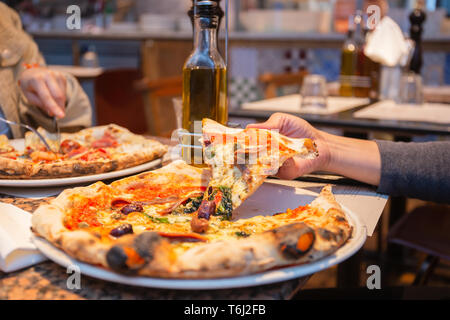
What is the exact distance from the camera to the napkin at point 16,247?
26.7 inches

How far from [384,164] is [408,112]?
1.10 m

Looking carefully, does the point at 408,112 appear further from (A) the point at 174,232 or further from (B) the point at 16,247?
(B) the point at 16,247

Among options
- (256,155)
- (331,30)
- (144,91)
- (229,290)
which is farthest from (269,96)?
(229,290)

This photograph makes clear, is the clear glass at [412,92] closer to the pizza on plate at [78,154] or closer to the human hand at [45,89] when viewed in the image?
the pizza on plate at [78,154]

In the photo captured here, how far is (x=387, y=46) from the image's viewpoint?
8.66ft

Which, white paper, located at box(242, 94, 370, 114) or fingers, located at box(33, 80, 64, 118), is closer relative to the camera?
fingers, located at box(33, 80, 64, 118)

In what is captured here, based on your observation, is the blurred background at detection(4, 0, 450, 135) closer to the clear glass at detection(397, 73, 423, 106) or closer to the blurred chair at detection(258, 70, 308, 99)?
the blurred chair at detection(258, 70, 308, 99)

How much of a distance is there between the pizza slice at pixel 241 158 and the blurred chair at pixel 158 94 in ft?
4.74

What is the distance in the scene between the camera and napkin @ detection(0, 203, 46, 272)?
68cm

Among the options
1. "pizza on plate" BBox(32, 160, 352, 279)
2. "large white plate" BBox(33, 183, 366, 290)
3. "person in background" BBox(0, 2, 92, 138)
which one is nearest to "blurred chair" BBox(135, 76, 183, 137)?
"person in background" BBox(0, 2, 92, 138)

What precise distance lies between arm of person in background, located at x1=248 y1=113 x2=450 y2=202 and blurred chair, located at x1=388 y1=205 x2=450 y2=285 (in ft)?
2.13

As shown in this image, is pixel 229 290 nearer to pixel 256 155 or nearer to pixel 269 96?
pixel 256 155

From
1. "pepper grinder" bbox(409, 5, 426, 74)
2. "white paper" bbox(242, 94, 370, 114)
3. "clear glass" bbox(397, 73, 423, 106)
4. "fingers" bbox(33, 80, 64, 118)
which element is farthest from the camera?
"pepper grinder" bbox(409, 5, 426, 74)

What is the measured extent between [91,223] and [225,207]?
24 centimetres
